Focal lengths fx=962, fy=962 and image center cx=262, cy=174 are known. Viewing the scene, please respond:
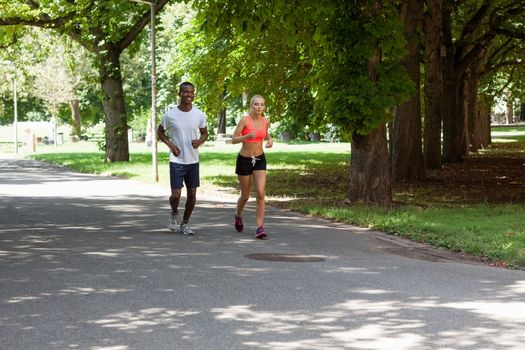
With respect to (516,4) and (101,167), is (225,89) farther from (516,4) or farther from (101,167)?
(516,4)

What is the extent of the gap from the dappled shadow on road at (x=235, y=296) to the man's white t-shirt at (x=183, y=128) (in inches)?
42.5

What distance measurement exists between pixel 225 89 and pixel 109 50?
232 inches

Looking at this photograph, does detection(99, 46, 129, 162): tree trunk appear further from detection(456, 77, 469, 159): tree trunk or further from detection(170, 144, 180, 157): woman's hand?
detection(170, 144, 180, 157): woman's hand

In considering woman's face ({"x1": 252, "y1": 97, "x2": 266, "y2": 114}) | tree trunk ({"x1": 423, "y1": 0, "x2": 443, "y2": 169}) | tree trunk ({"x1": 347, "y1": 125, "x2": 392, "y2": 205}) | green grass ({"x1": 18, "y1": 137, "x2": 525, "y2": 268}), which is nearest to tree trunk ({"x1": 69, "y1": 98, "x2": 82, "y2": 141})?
green grass ({"x1": 18, "y1": 137, "x2": 525, "y2": 268})

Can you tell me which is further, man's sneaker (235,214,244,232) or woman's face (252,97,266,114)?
man's sneaker (235,214,244,232)

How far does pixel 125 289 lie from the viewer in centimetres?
855

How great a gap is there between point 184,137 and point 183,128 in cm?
14

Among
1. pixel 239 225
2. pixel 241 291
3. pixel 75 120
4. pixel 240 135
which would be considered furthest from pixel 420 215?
pixel 75 120

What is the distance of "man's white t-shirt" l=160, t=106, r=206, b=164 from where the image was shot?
12562 mm

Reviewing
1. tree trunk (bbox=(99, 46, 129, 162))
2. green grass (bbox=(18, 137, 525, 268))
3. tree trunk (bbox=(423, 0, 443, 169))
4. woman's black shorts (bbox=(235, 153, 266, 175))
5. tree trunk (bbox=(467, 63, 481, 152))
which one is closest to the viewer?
green grass (bbox=(18, 137, 525, 268))

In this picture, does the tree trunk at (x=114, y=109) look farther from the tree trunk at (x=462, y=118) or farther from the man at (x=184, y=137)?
the man at (x=184, y=137)

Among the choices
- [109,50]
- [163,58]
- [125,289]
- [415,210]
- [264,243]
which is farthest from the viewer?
[163,58]

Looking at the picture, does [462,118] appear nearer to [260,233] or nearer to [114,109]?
[114,109]

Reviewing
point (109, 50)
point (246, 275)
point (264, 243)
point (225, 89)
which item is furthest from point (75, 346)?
point (109, 50)
